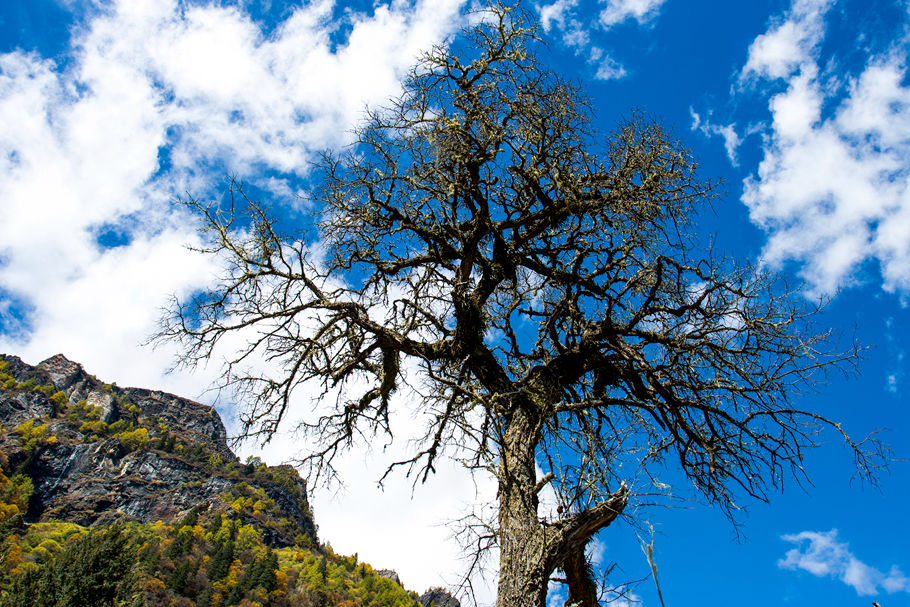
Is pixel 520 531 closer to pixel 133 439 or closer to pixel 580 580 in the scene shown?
pixel 580 580

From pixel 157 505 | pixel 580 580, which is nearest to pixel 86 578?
pixel 580 580

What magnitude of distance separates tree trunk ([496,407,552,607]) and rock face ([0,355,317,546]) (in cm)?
13999

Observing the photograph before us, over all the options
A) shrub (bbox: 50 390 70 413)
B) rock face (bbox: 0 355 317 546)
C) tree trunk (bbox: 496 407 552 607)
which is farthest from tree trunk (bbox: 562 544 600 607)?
shrub (bbox: 50 390 70 413)

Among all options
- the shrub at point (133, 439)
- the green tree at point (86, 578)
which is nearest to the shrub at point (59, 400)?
the shrub at point (133, 439)

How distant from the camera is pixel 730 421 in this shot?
523 centimetres

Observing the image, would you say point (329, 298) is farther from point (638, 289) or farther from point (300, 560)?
point (300, 560)

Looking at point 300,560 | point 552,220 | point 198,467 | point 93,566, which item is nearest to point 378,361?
point 552,220

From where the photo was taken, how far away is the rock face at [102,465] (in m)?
146

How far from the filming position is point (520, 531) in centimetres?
415

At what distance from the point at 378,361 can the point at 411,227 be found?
1.51 m

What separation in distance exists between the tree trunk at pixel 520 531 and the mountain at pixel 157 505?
79.5m

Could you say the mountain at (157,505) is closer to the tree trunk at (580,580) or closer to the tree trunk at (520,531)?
the tree trunk at (580,580)

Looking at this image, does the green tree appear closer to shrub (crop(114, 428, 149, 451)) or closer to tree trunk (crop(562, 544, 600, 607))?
tree trunk (crop(562, 544, 600, 607))

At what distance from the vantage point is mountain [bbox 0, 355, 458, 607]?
98750mm
